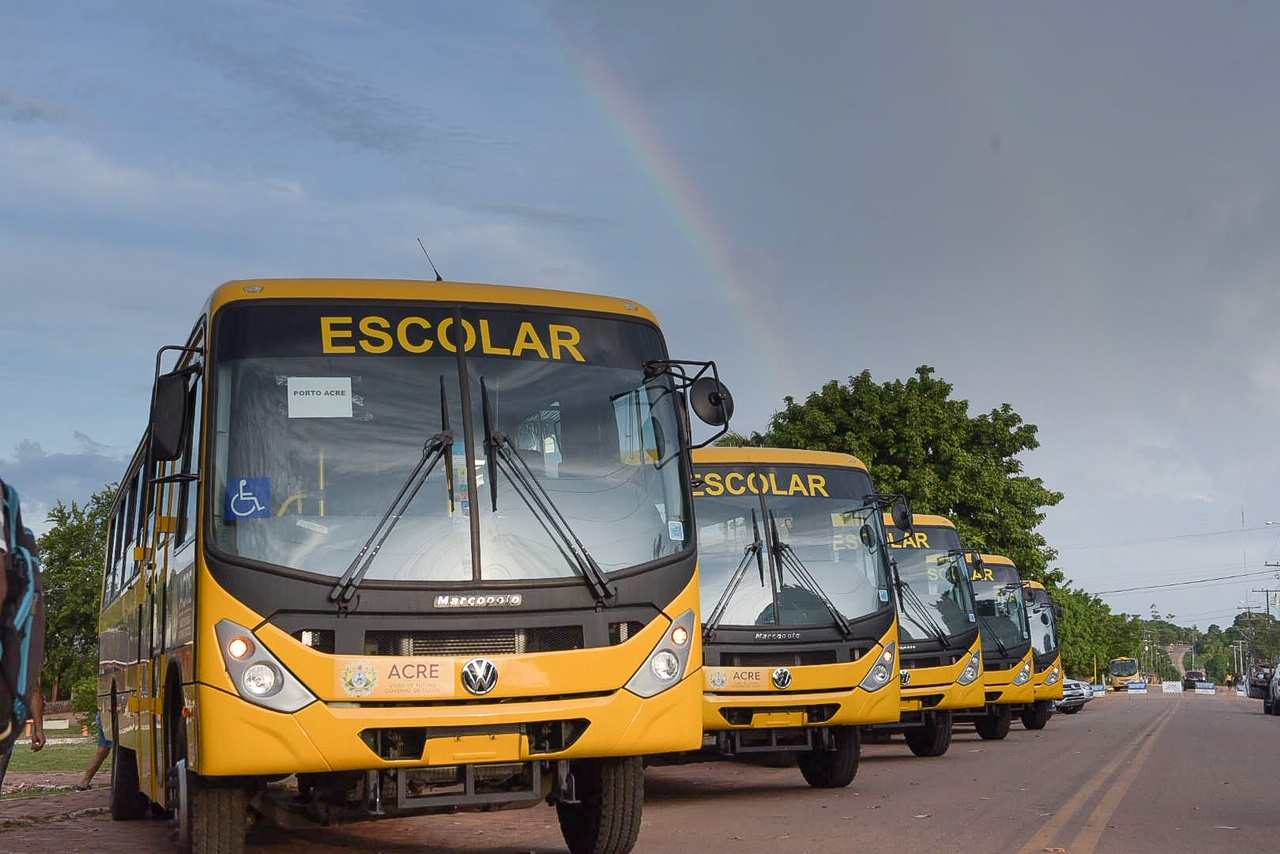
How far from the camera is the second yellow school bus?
12.9m

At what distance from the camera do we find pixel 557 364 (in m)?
8.56

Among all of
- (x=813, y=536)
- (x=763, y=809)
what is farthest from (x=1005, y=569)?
(x=763, y=809)

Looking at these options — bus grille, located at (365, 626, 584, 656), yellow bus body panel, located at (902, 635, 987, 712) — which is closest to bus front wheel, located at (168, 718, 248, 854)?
bus grille, located at (365, 626, 584, 656)

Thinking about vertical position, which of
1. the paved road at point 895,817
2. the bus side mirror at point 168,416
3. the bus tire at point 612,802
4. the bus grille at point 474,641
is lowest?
the paved road at point 895,817

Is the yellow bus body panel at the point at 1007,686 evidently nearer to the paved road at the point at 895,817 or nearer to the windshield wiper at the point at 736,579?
the paved road at the point at 895,817

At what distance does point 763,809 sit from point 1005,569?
15.5m

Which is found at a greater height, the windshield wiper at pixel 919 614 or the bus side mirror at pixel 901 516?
the bus side mirror at pixel 901 516

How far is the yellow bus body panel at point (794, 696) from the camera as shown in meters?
12.8

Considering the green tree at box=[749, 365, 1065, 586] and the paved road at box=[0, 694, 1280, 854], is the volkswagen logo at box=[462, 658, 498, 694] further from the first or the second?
the green tree at box=[749, 365, 1065, 586]

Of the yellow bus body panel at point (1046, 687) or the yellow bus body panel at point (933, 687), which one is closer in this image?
the yellow bus body panel at point (933, 687)

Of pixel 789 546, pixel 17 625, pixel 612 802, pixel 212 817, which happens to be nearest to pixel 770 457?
pixel 789 546

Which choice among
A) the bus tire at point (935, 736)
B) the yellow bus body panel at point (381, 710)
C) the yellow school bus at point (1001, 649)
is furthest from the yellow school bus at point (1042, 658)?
the yellow bus body panel at point (381, 710)

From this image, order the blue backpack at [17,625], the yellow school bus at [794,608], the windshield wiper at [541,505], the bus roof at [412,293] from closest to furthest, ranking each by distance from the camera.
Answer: the blue backpack at [17,625] < the windshield wiper at [541,505] < the bus roof at [412,293] < the yellow school bus at [794,608]

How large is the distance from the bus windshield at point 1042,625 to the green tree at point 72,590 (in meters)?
42.9
